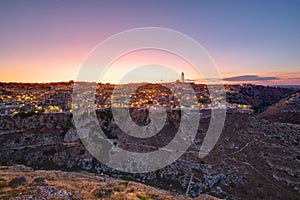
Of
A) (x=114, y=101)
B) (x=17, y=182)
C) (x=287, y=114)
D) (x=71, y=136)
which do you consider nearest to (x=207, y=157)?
(x=71, y=136)

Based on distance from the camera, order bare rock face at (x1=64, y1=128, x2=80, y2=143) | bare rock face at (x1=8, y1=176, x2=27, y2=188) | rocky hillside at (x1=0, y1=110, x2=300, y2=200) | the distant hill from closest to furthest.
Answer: bare rock face at (x1=8, y1=176, x2=27, y2=188) → rocky hillside at (x1=0, y1=110, x2=300, y2=200) → bare rock face at (x1=64, y1=128, x2=80, y2=143) → the distant hill

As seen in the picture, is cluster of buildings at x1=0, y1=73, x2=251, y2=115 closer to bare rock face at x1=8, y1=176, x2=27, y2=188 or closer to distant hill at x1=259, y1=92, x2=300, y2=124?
distant hill at x1=259, y1=92, x2=300, y2=124

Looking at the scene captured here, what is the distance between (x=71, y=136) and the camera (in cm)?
6819

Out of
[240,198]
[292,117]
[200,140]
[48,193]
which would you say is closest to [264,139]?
[200,140]

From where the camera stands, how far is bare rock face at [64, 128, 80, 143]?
67238 millimetres

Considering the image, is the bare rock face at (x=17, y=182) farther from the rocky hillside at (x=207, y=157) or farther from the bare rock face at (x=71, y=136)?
the bare rock face at (x=71, y=136)

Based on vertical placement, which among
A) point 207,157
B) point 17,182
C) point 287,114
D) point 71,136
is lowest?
point 207,157

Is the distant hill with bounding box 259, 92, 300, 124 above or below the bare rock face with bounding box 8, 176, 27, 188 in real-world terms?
below

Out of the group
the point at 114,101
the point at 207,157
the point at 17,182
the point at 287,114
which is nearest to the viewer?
the point at 17,182

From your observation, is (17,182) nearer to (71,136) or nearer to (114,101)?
(71,136)

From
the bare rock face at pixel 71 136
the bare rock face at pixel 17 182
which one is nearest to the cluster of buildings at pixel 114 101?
the bare rock face at pixel 71 136

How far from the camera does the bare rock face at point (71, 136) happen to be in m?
67.2

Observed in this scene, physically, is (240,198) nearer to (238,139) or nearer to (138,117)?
(238,139)

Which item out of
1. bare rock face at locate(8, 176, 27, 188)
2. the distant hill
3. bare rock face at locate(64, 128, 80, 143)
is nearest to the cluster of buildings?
the distant hill
